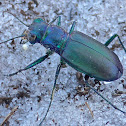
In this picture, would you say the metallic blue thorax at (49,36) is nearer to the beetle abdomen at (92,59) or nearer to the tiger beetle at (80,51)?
the tiger beetle at (80,51)

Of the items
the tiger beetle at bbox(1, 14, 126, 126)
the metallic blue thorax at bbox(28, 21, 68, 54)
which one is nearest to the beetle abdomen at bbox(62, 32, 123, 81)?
the tiger beetle at bbox(1, 14, 126, 126)

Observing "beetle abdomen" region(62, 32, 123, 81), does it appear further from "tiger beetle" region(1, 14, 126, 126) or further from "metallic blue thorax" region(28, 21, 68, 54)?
"metallic blue thorax" region(28, 21, 68, 54)

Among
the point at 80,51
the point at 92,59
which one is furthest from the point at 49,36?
the point at 92,59

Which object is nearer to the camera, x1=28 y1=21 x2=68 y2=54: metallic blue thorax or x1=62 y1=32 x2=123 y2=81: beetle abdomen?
x1=62 y1=32 x2=123 y2=81: beetle abdomen

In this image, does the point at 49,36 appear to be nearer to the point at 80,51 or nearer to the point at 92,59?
the point at 80,51

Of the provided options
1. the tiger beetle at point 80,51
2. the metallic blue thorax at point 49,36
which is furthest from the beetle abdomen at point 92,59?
the metallic blue thorax at point 49,36

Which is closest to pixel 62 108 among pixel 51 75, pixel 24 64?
pixel 51 75

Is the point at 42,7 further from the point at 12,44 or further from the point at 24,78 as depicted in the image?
the point at 24,78
